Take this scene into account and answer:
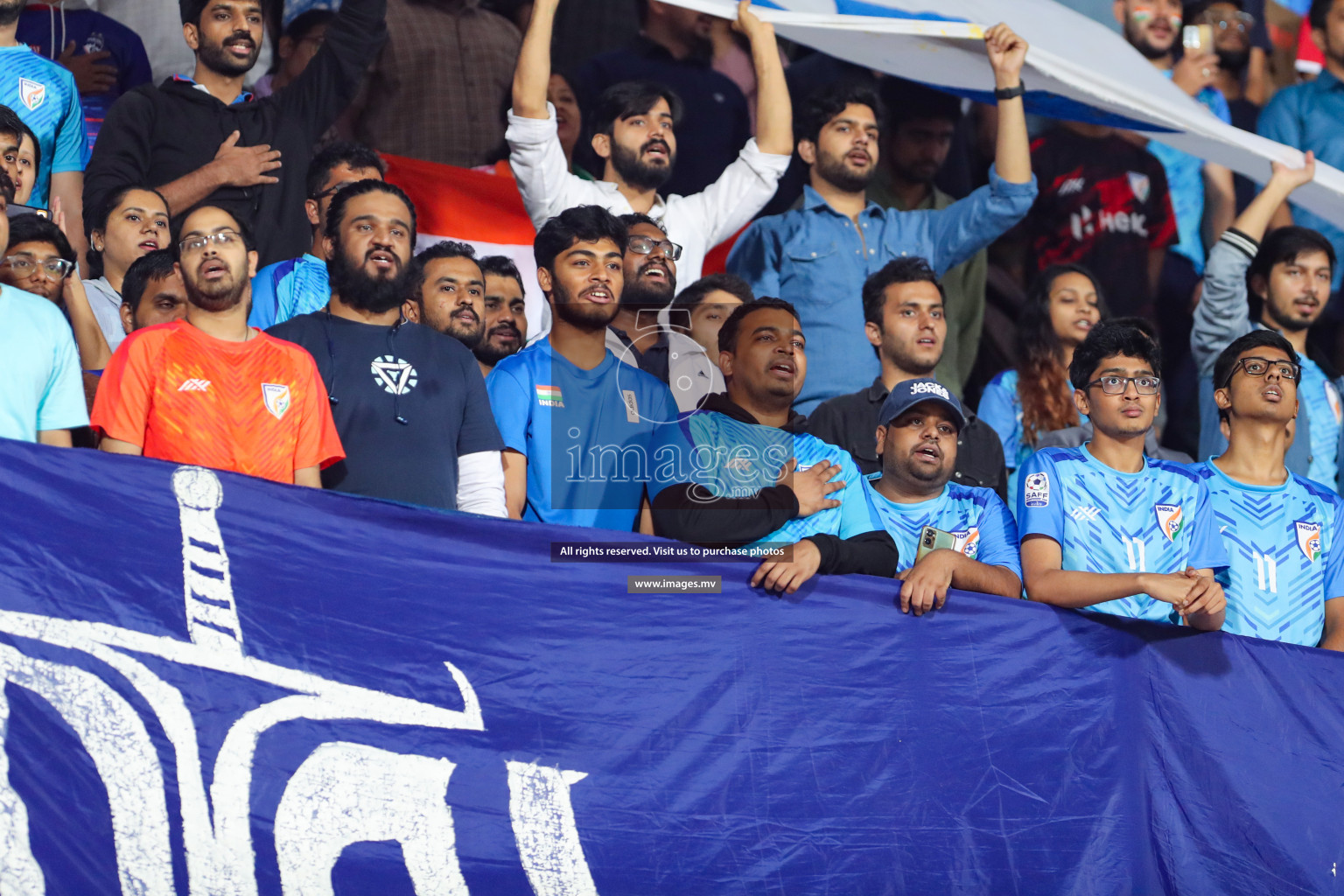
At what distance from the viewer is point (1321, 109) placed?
856 cm

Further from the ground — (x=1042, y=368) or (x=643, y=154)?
(x=643, y=154)

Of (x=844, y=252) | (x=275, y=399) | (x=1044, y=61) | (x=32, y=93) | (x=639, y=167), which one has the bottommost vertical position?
(x=275, y=399)

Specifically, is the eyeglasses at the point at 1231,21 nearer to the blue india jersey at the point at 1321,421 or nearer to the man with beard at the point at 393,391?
the blue india jersey at the point at 1321,421

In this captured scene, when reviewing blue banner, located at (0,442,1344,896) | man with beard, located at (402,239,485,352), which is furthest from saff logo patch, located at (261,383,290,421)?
man with beard, located at (402,239,485,352)

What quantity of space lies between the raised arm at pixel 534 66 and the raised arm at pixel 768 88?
0.89 metres

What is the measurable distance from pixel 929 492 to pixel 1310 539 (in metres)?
1.40

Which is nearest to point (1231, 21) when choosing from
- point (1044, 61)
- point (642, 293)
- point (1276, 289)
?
point (1276, 289)

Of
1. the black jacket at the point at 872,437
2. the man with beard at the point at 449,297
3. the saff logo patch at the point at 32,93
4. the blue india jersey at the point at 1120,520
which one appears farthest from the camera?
the saff logo patch at the point at 32,93

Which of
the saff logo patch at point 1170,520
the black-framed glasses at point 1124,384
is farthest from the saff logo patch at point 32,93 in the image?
the saff logo patch at point 1170,520

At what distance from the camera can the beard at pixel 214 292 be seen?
4.69 metres

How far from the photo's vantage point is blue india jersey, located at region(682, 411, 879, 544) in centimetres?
489

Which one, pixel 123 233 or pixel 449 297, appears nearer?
pixel 123 233

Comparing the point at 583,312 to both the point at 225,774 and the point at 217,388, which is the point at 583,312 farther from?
the point at 225,774

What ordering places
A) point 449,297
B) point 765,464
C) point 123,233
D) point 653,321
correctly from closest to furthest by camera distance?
point 765,464
point 123,233
point 449,297
point 653,321
